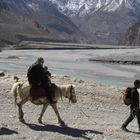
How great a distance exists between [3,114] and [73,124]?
262 cm

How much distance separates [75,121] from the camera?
→ 1794cm

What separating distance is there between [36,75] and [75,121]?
2695 mm

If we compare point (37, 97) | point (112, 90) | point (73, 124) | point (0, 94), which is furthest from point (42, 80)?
point (112, 90)


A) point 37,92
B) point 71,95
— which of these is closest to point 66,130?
point 71,95

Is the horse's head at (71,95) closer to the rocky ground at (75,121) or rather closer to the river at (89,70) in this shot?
the rocky ground at (75,121)

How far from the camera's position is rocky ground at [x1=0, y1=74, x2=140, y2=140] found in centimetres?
1495

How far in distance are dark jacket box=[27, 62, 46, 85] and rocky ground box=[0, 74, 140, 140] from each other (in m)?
1.33

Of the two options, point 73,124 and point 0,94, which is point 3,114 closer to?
point 73,124

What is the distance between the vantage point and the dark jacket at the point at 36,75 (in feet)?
52.9

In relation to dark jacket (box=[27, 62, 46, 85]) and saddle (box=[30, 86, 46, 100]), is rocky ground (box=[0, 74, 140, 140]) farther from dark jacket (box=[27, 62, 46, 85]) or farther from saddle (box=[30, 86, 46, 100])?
dark jacket (box=[27, 62, 46, 85])

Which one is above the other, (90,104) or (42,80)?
(42,80)

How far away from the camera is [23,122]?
1655cm

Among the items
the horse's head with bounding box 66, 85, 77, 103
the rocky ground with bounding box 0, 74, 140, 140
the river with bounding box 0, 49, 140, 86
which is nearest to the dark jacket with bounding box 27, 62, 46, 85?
the horse's head with bounding box 66, 85, 77, 103

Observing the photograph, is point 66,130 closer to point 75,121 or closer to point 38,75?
point 38,75
